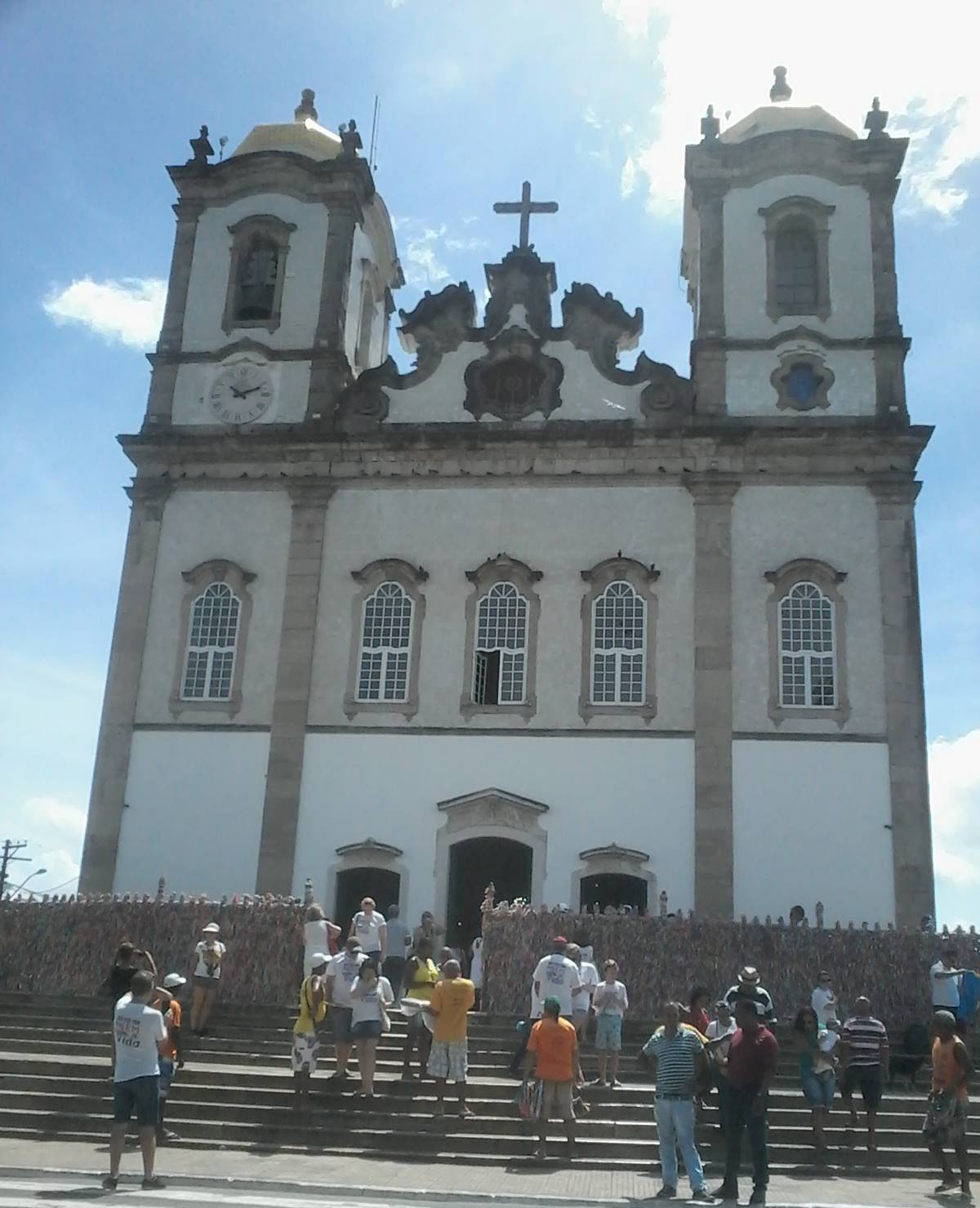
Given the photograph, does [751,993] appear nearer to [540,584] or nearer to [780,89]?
[540,584]

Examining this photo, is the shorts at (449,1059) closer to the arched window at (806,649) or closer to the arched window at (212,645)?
the arched window at (806,649)

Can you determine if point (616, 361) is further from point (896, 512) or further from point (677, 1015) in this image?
point (677, 1015)

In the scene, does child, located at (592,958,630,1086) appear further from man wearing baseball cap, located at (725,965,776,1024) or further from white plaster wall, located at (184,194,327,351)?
white plaster wall, located at (184,194,327,351)

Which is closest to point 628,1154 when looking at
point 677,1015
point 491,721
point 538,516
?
point 677,1015

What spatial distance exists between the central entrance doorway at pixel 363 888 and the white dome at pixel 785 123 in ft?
49.9

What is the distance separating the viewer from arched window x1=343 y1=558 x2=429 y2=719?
893 inches

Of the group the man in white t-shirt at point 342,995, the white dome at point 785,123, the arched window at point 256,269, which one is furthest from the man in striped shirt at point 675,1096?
the white dome at point 785,123

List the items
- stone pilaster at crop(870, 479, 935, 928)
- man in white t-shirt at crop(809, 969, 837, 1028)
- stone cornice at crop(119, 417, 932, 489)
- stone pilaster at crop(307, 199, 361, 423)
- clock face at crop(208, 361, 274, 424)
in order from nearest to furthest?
1. man in white t-shirt at crop(809, 969, 837, 1028)
2. stone pilaster at crop(870, 479, 935, 928)
3. stone cornice at crop(119, 417, 932, 489)
4. stone pilaster at crop(307, 199, 361, 423)
5. clock face at crop(208, 361, 274, 424)

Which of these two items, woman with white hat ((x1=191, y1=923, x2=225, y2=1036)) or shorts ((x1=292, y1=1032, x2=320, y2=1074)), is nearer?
shorts ((x1=292, y1=1032, x2=320, y2=1074))

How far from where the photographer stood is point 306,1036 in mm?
12633

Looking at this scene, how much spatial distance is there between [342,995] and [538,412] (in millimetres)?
13485

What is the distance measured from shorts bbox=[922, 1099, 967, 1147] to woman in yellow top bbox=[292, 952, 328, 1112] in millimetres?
5518

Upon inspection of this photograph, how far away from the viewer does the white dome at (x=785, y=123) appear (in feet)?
85.0

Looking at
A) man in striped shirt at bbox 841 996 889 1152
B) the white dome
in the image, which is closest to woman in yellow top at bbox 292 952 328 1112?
man in striped shirt at bbox 841 996 889 1152
